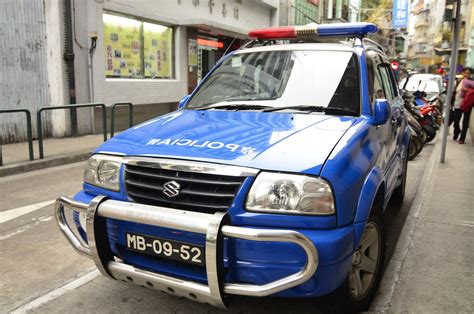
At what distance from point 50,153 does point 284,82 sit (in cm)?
618

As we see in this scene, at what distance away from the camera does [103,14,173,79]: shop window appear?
1163 centimetres

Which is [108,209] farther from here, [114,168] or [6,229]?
[6,229]

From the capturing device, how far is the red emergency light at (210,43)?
1559 cm

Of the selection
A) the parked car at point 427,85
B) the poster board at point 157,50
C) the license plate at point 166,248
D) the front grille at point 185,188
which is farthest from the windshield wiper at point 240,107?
the parked car at point 427,85

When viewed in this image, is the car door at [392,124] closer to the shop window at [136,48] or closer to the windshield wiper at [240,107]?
the windshield wiper at [240,107]

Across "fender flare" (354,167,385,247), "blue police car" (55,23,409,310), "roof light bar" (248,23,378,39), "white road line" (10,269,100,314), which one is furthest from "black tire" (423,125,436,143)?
"white road line" (10,269,100,314)

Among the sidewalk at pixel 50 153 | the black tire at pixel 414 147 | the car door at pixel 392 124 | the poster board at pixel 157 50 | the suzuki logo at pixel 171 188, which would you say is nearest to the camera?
the suzuki logo at pixel 171 188

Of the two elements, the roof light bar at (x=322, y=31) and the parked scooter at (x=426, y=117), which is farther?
the parked scooter at (x=426, y=117)

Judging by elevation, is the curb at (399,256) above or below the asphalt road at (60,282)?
above

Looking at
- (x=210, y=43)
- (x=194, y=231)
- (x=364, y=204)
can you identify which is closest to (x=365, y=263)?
(x=364, y=204)

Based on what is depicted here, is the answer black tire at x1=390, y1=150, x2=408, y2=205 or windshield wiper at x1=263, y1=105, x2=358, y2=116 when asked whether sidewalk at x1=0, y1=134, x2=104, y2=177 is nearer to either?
windshield wiper at x1=263, y1=105, x2=358, y2=116

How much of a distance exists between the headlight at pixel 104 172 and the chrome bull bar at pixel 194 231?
181 mm

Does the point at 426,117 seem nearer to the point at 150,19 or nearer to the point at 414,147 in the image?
the point at 414,147

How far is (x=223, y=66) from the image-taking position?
13.8 feet
